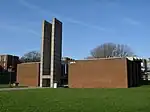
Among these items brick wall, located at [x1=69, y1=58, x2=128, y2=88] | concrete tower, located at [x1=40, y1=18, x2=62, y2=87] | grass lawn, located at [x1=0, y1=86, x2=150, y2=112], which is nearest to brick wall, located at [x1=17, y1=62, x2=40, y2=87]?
concrete tower, located at [x1=40, y1=18, x2=62, y2=87]

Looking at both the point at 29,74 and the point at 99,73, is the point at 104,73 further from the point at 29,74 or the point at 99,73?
the point at 29,74

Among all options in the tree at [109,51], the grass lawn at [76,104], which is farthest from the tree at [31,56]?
the grass lawn at [76,104]

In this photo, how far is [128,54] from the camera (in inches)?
3890

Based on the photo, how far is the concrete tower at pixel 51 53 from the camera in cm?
7512

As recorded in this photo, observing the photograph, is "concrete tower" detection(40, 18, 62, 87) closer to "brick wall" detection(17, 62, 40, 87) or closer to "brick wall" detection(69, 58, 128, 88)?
"brick wall" detection(17, 62, 40, 87)

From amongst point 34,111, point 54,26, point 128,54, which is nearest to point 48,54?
point 54,26

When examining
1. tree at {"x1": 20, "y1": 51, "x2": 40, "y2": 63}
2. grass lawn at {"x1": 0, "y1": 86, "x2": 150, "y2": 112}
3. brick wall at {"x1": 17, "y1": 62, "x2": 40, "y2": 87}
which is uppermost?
tree at {"x1": 20, "y1": 51, "x2": 40, "y2": 63}

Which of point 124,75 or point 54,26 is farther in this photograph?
point 54,26

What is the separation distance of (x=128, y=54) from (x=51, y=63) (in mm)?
35748

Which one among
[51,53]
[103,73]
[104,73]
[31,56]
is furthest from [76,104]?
[31,56]

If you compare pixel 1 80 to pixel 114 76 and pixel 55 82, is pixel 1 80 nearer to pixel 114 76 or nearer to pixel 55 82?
pixel 55 82

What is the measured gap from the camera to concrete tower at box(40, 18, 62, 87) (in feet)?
246

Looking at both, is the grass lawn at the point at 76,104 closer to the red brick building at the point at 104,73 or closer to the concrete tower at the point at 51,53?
the red brick building at the point at 104,73

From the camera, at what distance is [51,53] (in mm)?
76125
